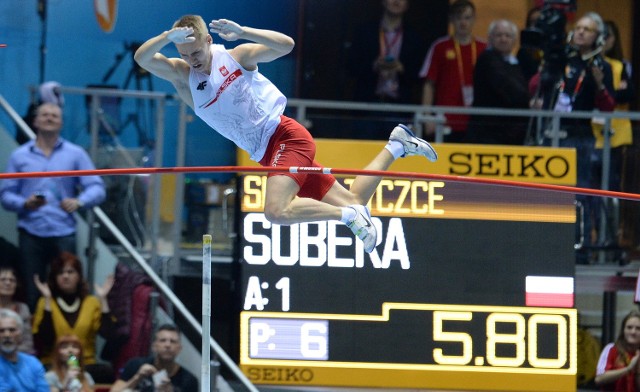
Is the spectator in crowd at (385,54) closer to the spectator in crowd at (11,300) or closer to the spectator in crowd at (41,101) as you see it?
the spectator in crowd at (41,101)

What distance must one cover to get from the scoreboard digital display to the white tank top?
121 centimetres

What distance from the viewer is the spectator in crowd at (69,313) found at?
10883 millimetres

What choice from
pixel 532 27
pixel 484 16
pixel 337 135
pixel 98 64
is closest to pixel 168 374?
pixel 337 135

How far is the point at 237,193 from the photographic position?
35.3 ft

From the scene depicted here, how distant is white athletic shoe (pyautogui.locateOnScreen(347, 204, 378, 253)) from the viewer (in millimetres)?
9336

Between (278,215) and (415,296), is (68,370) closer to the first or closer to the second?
(278,215)

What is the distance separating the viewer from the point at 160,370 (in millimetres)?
10750

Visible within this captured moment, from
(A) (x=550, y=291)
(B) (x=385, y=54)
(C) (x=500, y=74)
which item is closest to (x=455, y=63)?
(C) (x=500, y=74)

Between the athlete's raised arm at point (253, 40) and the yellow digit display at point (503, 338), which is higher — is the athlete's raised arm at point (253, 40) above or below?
above

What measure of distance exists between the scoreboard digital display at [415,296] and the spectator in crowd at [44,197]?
1.23m

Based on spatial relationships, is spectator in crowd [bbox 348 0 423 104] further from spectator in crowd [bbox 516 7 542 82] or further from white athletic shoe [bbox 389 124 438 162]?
white athletic shoe [bbox 389 124 438 162]

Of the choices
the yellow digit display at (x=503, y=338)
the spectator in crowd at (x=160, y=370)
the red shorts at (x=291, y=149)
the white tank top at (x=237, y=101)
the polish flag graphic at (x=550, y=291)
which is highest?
the white tank top at (x=237, y=101)

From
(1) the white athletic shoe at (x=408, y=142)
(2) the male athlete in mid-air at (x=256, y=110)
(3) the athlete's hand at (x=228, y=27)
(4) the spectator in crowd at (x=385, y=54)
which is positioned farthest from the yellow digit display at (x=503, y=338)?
(3) the athlete's hand at (x=228, y=27)

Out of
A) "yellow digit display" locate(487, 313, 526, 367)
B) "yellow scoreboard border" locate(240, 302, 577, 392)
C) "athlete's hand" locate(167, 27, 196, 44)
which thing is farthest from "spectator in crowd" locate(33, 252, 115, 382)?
"athlete's hand" locate(167, 27, 196, 44)
